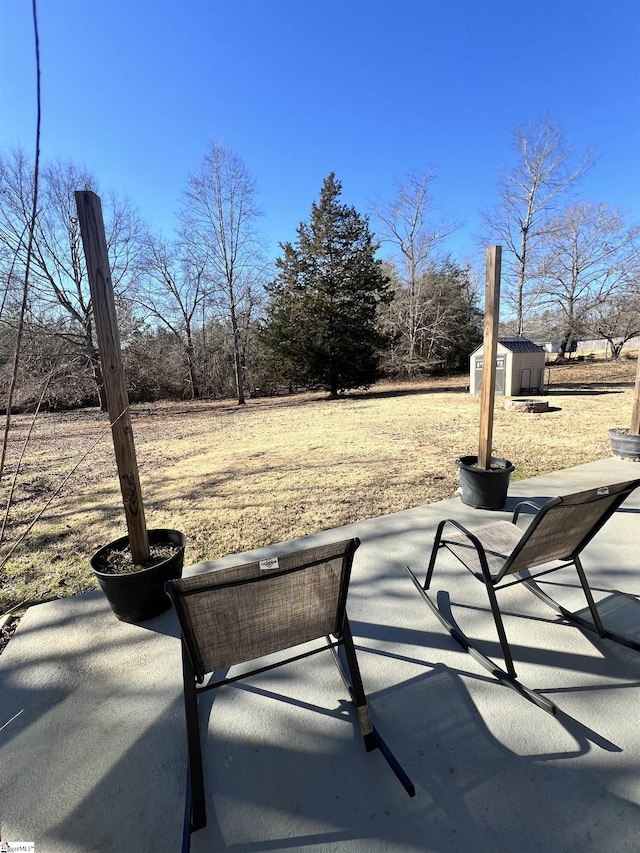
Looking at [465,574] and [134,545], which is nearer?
[134,545]

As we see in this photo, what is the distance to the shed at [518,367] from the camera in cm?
1205

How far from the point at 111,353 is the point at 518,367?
41.7ft

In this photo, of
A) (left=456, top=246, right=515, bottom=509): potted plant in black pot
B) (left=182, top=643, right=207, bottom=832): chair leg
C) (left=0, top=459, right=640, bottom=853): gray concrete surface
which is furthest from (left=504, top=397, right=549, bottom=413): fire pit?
(left=182, top=643, right=207, bottom=832): chair leg

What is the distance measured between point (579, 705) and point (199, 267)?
17.7m

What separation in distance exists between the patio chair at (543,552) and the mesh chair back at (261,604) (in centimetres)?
71

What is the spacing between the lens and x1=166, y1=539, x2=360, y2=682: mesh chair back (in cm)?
114

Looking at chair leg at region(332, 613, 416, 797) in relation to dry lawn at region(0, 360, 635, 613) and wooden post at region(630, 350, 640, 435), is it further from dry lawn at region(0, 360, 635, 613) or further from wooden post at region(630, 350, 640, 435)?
wooden post at region(630, 350, 640, 435)

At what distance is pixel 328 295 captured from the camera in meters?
15.2

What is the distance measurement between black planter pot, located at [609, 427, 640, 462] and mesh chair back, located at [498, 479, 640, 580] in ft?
11.7

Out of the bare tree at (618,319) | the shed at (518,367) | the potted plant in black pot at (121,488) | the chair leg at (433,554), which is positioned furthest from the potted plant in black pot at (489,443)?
the bare tree at (618,319)

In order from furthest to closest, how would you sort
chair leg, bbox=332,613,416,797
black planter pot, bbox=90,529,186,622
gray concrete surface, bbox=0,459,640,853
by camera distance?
black planter pot, bbox=90,529,186,622, chair leg, bbox=332,613,416,797, gray concrete surface, bbox=0,459,640,853

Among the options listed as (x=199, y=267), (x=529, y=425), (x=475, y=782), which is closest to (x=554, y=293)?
(x=529, y=425)

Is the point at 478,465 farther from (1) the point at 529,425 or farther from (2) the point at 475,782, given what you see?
(1) the point at 529,425

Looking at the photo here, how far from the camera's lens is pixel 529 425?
7.35 m
